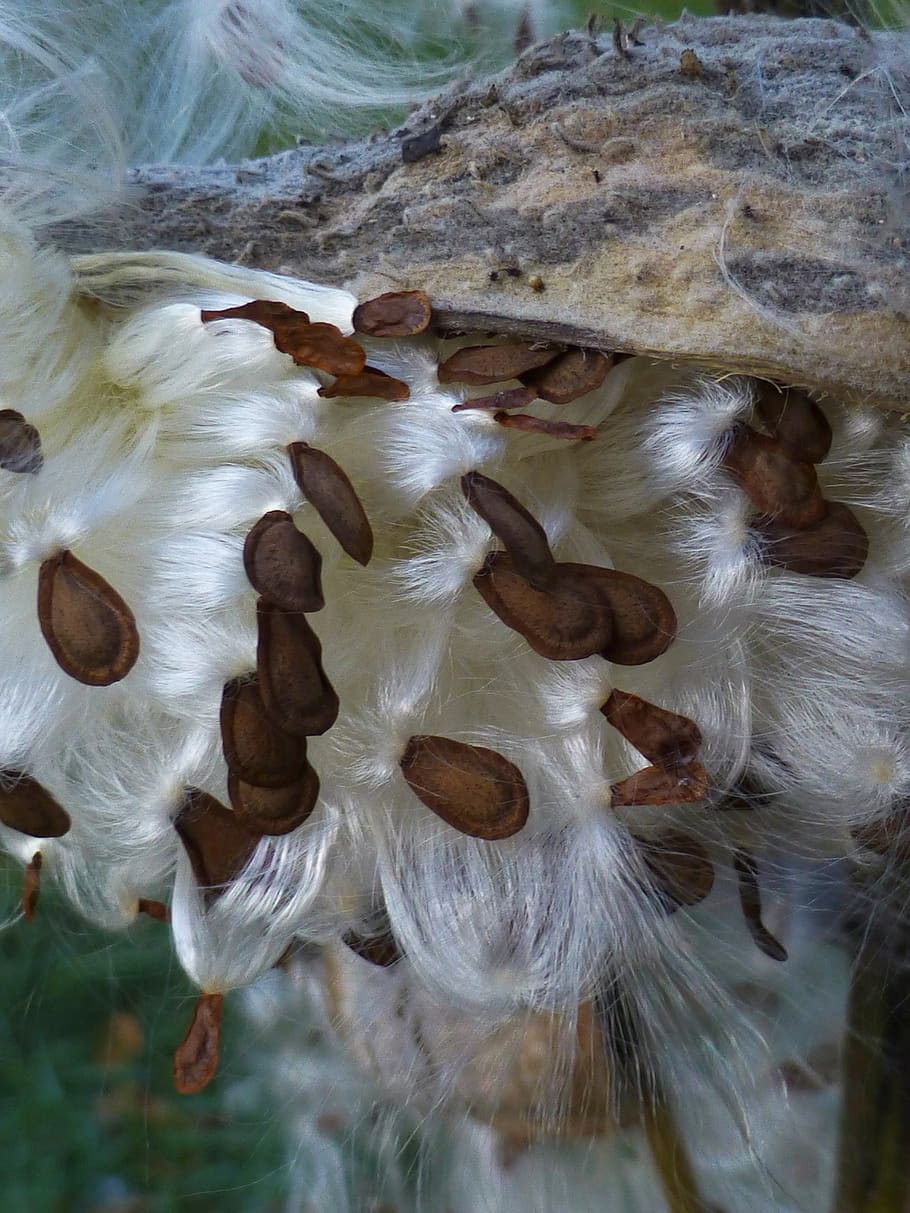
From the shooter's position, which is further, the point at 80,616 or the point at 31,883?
the point at 31,883

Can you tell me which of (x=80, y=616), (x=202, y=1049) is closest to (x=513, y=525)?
(x=80, y=616)

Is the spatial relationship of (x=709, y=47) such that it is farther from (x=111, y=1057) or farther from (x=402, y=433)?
(x=111, y=1057)

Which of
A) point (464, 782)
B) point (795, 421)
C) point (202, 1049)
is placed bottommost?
point (202, 1049)

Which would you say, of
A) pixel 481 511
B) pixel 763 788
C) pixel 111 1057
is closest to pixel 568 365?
pixel 481 511

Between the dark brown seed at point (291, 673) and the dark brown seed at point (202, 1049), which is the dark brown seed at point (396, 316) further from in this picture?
the dark brown seed at point (202, 1049)

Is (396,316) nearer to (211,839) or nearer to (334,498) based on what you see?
(334,498)

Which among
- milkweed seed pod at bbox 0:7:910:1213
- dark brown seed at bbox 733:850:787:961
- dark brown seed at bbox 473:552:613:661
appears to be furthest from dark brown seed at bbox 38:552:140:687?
dark brown seed at bbox 733:850:787:961
